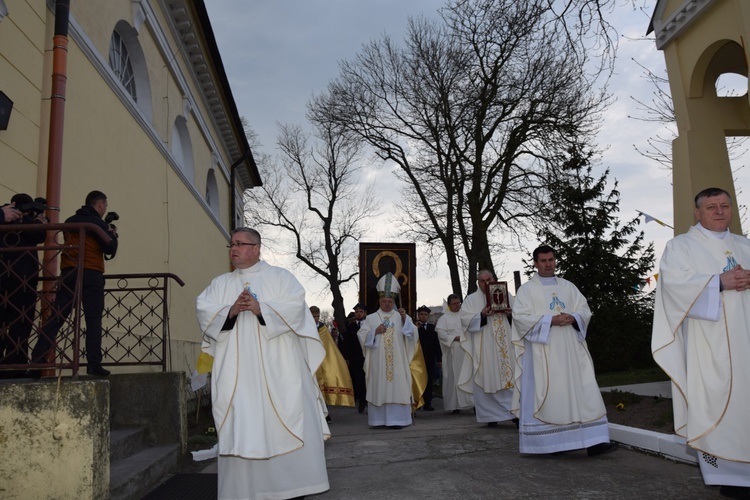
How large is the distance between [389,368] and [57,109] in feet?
20.3

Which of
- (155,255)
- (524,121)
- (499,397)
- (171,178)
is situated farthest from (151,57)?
(524,121)

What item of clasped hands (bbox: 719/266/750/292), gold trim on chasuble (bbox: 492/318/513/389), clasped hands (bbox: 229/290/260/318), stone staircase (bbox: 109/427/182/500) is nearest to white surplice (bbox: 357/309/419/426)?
gold trim on chasuble (bbox: 492/318/513/389)

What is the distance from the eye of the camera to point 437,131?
21828mm

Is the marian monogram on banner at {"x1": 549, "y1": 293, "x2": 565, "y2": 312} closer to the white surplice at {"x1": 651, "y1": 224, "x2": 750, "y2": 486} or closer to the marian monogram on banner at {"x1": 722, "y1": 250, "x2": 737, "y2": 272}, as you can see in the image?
the white surplice at {"x1": 651, "y1": 224, "x2": 750, "y2": 486}

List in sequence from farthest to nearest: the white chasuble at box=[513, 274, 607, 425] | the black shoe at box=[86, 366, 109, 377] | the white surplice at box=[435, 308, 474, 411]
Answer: the white surplice at box=[435, 308, 474, 411] < the white chasuble at box=[513, 274, 607, 425] < the black shoe at box=[86, 366, 109, 377]

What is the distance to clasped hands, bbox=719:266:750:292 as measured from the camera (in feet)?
16.0

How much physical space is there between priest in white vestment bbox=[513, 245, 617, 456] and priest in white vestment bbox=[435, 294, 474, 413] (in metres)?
5.00

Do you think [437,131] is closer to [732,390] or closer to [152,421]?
[152,421]

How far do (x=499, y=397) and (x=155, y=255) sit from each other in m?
5.94

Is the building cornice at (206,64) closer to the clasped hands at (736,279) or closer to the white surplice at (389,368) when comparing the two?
the white surplice at (389,368)

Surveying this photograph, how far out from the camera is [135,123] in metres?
10.4

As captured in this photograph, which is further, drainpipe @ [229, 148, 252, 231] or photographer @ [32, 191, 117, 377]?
drainpipe @ [229, 148, 252, 231]

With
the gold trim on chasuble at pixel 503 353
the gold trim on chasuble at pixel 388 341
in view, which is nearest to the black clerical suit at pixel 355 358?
the gold trim on chasuble at pixel 388 341

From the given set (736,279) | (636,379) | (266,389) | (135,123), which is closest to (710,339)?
(736,279)
